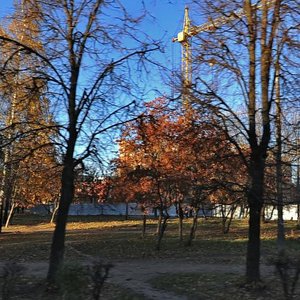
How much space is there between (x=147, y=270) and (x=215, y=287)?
3.75 m

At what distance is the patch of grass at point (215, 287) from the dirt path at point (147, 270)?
0.39 m

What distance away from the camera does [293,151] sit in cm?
1143

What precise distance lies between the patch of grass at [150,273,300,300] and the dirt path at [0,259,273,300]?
391 millimetres

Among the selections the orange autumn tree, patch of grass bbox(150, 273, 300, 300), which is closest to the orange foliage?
the orange autumn tree

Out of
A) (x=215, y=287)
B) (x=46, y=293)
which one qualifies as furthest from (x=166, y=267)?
(x=46, y=293)

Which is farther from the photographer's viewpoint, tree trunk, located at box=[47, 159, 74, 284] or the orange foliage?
the orange foliage

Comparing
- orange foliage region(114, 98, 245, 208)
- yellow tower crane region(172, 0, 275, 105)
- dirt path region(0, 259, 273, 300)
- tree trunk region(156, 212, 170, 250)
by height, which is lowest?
dirt path region(0, 259, 273, 300)

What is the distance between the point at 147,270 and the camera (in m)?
14.5

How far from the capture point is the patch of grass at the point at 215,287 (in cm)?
1003

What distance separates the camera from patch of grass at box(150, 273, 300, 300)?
32.9 ft

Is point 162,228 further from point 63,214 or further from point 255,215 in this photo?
point 63,214

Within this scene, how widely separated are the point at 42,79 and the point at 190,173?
1037cm

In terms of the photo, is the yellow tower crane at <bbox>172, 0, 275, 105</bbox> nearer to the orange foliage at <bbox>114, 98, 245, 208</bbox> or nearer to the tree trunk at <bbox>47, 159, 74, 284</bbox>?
the orange foliage at <bbox>114, 98, 245, 208</bbox>

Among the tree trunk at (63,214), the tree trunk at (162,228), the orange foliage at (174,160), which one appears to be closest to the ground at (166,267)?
the tree trunk at (162,228)
